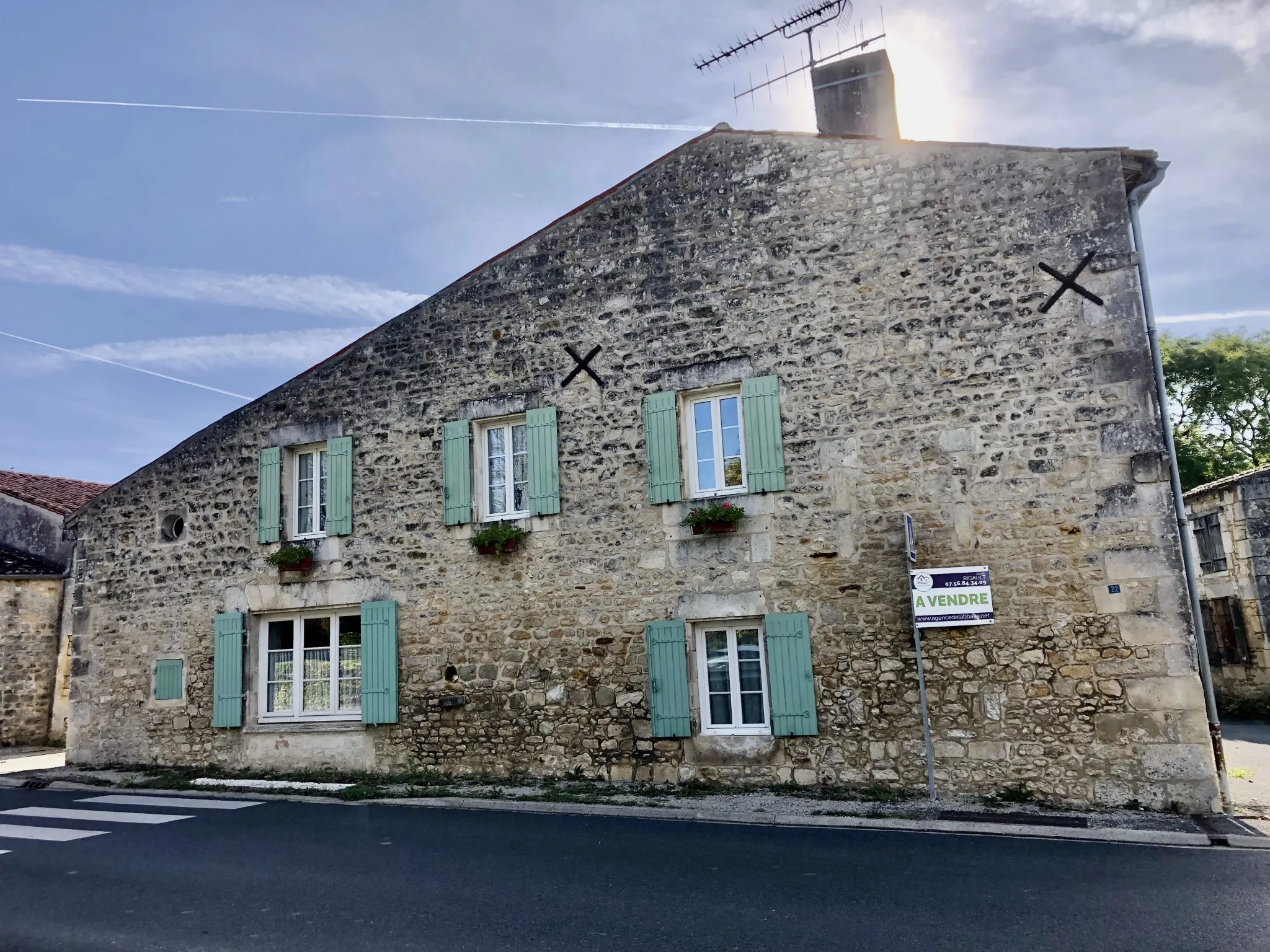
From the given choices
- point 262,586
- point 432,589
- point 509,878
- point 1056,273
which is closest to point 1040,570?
point 1056,273

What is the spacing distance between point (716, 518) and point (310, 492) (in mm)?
5423

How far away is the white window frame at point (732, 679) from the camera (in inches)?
359

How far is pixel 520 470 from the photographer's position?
10625 mm

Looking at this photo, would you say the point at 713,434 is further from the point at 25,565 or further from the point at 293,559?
the point at 25,565

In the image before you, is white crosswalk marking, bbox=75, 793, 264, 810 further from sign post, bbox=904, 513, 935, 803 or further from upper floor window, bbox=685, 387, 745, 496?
sign post, bbox=904, 513, 935, 803

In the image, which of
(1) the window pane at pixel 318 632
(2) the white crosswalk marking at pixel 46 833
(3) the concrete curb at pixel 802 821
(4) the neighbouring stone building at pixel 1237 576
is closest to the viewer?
(3) the concrete curb at pixel 802 821

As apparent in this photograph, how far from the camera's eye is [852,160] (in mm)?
9547

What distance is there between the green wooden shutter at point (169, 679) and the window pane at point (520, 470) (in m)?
4.88

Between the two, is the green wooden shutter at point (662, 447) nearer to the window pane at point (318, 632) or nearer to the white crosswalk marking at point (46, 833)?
the window pane at point (318, 632)

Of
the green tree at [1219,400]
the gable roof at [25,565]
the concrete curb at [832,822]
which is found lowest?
the concrete curb at [832,822]

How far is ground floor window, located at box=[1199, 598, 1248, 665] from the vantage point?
15.3 m

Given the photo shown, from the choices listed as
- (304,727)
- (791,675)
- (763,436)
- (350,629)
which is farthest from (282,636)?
(763,436)

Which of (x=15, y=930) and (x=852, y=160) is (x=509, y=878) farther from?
(x=852, y=160)

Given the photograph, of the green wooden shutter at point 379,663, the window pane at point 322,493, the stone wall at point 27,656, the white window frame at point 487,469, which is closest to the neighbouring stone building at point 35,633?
the stone wall at point 27,656
